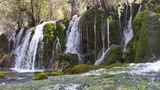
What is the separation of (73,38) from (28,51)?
14.0ft

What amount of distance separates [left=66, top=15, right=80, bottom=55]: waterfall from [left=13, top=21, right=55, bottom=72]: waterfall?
2.62m

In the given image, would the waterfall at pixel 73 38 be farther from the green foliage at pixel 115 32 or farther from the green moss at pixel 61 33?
the green foliage at pixel 115 32

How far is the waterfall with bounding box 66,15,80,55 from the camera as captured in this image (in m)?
29.5

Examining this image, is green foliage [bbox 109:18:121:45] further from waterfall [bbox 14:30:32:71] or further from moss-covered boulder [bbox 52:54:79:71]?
waterfall [bbox 14:30:32:71]

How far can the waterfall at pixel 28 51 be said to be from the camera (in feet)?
101

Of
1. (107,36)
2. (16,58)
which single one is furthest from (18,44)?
(107,36)

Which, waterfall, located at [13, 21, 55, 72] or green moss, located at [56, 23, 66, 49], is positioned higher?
green moss, located at [56, 23, 66, 49]

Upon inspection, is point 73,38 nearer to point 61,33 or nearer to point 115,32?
point 61,33

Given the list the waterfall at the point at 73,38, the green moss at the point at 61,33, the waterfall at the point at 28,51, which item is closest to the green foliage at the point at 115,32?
the waterfall at the point at 73,38

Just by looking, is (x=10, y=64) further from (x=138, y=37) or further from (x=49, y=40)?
(x=138, y=37)

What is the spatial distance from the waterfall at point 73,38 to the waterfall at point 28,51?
2.62 metres

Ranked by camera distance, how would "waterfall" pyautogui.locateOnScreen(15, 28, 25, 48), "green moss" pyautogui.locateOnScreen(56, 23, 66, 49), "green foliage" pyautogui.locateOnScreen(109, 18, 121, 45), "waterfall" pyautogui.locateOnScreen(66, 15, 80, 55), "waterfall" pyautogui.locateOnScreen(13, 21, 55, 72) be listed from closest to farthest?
"green foliage" pyautogui.locateOnScreen(109, 18, 121, 45)
"waterfall" pyautogui.locateOnScreen(66, 15, 80, 55)
"waterfall" pyautogui.locateOnScreen(13, 21, 55, 72)
"green moss" pyautogui.locateOnScreen(56, 23, 66, 49)
"waterfall" pyautogui.locateOnScreen(15, 28, 25, 48)

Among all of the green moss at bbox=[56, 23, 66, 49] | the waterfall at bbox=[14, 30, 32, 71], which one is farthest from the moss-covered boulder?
the waterfall at bbox=[14, 30, 32, 71]

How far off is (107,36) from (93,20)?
1885 mm
